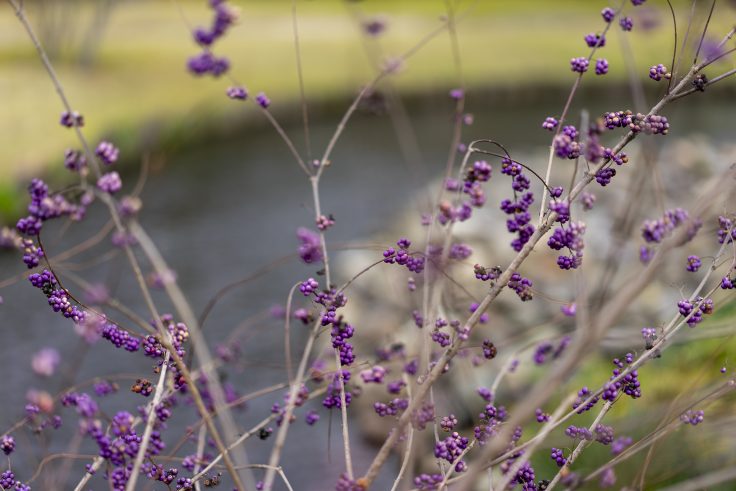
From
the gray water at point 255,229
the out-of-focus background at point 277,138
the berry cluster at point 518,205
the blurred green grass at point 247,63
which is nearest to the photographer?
the berry cluster at point 518,205

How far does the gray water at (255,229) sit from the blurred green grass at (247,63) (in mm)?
746

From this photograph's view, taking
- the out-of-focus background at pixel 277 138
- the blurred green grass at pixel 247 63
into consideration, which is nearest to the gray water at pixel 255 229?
the out-of-focus background at pixel 277 138

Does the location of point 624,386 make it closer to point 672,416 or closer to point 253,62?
point 672,416

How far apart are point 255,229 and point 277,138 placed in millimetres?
4557

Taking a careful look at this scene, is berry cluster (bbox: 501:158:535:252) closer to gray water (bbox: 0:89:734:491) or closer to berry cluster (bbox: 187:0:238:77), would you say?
berry cluster (bbox: 187:0:238:77)

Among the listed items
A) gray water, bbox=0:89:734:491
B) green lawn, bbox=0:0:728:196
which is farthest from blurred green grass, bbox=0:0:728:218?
gray water, bbox=0:89:734:491

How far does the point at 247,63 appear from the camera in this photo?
1941 centimetres

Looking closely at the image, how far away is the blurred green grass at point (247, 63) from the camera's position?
42.6 feet

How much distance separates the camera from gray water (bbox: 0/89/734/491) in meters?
6.58

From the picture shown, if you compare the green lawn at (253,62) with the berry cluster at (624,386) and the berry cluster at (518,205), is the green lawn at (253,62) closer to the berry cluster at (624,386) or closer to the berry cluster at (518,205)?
the berry cluster at (518,205)

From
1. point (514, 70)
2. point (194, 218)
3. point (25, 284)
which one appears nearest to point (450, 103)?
point (514, 70)

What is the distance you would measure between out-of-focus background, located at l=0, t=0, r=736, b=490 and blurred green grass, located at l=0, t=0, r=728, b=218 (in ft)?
0.22

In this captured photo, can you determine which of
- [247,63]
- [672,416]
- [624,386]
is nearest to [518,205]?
[624,386]

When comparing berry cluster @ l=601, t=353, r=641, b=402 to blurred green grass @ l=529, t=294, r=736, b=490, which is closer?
berry cluster @ l=601, t=353, r=641, b=402
